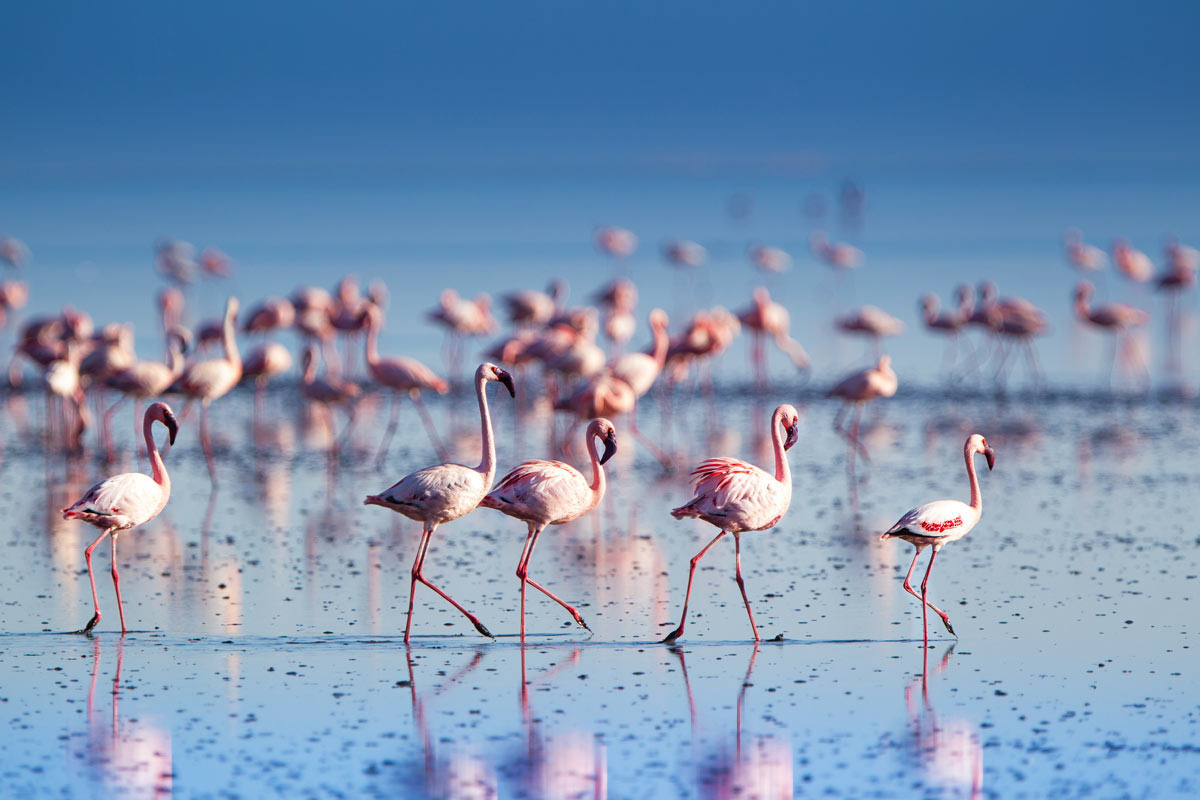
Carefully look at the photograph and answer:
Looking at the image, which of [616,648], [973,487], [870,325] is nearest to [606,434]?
[616,648]

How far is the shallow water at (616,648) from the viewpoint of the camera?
478cm

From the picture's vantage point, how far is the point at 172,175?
2061 inches

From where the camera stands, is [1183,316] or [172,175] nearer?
[1183,316]

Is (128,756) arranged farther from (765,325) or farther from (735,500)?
(765,325)

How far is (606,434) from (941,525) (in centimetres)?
144

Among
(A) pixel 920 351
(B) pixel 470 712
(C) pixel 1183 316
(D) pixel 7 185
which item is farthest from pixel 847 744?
(D) pixel 7 185

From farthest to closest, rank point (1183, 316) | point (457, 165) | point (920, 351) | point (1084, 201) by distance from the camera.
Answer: point (457, 165), point (1084, 201), point (1183, 316), point (920, 351)

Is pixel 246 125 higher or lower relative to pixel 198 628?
higher

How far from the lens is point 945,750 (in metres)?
4.90

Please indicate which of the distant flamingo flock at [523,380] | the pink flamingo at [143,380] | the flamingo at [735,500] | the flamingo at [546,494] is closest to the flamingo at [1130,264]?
the distant flamingo flock at [523,380]

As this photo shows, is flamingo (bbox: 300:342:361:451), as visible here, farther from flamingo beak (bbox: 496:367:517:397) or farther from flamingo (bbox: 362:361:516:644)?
flamingo (bbox: 362:361:516:644)

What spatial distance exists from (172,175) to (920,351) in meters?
40.1

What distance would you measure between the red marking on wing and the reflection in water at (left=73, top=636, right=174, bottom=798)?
3010 millimetres

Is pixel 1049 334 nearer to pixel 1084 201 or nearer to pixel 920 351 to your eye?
pixel 920 351
